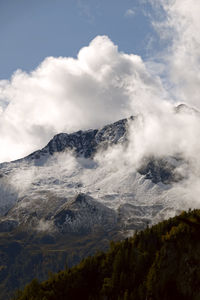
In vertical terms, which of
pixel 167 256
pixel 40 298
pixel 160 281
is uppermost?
pixel 167 256

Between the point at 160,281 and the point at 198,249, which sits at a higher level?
the point at 198,249

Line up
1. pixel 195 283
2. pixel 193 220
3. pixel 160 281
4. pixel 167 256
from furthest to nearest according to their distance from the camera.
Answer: pixel 167 256 → pixel 160 281 → pixel 195 283 → pixel 193 220

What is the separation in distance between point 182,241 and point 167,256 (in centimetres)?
1155

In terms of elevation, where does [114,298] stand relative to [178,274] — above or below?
below

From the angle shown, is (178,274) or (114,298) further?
(114,298)

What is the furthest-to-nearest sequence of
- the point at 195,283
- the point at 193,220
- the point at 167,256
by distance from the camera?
1. the point at 167,256
2. the point at 195,283
3. the point at 193,220

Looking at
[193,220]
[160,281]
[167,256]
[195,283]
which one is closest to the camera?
[193,220]

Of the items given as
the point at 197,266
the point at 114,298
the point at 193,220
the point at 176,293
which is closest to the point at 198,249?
the point at 197,266

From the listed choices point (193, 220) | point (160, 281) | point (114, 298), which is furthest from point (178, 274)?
point (193, 220)

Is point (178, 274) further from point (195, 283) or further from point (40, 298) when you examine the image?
point (40, 298)

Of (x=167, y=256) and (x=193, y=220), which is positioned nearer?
(x=193, y=220)

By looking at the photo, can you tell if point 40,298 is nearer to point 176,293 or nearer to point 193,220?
point 176,293

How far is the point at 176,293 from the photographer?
176125 millimetres

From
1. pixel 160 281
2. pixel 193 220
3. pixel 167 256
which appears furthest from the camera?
pixel 167 256
